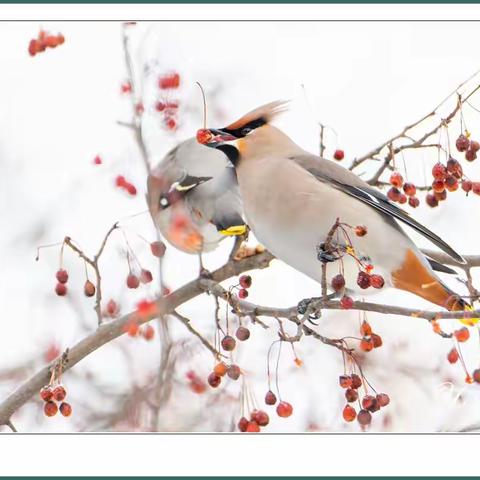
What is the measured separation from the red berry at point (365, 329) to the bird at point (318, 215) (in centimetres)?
15

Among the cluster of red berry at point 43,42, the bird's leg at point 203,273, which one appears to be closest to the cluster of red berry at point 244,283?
the bird's leg at point 203,273

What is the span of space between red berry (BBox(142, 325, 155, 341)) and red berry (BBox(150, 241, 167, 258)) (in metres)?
0.24

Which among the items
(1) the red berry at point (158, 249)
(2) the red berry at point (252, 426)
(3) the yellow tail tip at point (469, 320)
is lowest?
(2) the red berry at point (252, 426)

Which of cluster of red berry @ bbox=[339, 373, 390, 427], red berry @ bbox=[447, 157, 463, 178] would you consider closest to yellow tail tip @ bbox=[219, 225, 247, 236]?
cluster of red berry @ bbox=[339, 373, 390, 427]

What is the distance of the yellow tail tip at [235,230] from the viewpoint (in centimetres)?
298

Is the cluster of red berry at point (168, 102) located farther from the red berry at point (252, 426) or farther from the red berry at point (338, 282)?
the red berry at point (252, 426)

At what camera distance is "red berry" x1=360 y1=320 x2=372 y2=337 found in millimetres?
2812

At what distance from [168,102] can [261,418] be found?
1.12 metres

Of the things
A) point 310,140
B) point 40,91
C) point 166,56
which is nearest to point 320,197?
point 310,140

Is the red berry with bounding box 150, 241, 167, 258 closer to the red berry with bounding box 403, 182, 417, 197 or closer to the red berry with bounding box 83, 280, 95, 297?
the red berry with bounding box 83, 280, 95, 297

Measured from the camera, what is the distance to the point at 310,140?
117 inches

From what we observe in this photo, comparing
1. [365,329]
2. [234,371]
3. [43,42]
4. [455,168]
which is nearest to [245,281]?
[234,371]

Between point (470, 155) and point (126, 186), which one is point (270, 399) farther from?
point (470, 155)

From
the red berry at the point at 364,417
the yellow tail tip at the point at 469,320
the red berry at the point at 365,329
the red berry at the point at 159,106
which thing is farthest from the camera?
the red berry at the point at 159,106
